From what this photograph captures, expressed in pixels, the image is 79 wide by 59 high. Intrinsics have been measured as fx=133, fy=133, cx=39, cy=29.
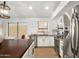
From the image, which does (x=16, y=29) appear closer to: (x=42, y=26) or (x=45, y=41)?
(x=42, y=26)

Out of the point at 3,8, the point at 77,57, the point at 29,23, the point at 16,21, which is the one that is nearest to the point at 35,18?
the point at 29,23

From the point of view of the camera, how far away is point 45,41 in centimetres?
852

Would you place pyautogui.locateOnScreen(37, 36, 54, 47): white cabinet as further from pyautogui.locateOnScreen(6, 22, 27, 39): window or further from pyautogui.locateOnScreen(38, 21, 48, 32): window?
pyautogui.locateOnScreen(6, 22, 27, 39): window

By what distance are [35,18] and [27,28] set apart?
1.04 metres

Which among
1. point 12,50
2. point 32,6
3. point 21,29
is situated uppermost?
point 32,6

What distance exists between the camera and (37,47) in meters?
8.34

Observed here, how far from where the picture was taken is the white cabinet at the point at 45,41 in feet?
27.6

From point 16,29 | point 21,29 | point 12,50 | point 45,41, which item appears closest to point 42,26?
point 21,29

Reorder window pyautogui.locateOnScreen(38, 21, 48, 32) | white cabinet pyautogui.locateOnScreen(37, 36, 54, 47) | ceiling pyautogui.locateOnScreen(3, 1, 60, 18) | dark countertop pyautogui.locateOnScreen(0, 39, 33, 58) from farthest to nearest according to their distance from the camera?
window pyautogui.locateOnScreen(38, 21, 48, 32) → white cabinet pyautogui.locateOnScreen(37, 36, 54, 47) → ceiling pyautogui.locateOnScreen(3, 1, 60, 18) → dark countertop pyautogui.locateOnScreen(0, 39, 33, 58)

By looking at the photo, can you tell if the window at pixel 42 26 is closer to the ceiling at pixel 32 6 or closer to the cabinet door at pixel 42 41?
the cabinet door at pixel 42 41

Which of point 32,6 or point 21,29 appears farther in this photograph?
point 21,29

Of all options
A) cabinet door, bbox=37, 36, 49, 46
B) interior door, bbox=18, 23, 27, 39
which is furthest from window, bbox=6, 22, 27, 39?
cabinet door, bbox=37, 36, 49, 46

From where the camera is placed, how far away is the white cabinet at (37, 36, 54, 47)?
841cm

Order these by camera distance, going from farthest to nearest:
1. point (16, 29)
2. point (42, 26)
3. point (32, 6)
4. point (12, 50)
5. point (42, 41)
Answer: point (16, 29) → point (42, 26) → point (42, 41) → point (32, 6) → point (12, 50)
